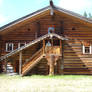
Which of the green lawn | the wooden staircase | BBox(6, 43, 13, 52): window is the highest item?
BBox(6, 43, 13, 52): window

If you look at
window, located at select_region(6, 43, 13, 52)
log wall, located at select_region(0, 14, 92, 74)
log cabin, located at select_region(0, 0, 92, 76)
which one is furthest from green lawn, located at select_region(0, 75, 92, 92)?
window, located at select_region(6, 43, 13, 52)

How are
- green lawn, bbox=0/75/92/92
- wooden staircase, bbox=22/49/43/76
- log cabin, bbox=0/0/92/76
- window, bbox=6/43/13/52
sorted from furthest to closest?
window, bbox=6/43/13/52 → log cabin, bbox=0/0/92/76 → wooden staircase, bbox=22/49/43/76 → green lawn, bbox=0/75/92/92

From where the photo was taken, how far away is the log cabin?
719 inches

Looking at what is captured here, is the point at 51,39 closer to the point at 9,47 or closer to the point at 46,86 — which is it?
the point at 9,47

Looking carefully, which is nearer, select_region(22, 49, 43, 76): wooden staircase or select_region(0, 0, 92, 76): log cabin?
select_region(22, 49, 43, 76): wooden staircase

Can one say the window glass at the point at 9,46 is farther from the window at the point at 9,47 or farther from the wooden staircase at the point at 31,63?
the wooden staircase at the point at 31,63

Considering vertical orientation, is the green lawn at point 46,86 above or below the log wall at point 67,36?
below

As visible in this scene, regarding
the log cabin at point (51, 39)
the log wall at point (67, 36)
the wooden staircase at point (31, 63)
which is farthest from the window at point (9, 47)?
the wooden staircase at point (31, 63)

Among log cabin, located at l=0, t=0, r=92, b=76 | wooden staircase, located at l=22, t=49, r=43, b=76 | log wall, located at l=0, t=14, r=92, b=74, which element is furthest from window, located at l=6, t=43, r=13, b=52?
wooden staircase, located at l=22, t=49, r=43, b=76

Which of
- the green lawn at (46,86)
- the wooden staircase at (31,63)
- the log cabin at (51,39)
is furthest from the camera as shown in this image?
the log cabin at (51,39)

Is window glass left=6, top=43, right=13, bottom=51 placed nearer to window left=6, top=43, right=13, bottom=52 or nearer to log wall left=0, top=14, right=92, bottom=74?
window left=6, top=43, right=13, bottom=52


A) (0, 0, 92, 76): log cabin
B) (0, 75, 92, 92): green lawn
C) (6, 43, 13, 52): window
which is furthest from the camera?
(6, 43, 13, 52): window

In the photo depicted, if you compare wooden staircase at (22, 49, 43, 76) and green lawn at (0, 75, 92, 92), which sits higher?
wooden staircase at (22, 49, 43, 76)

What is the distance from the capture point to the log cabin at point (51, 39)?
59.9ft
